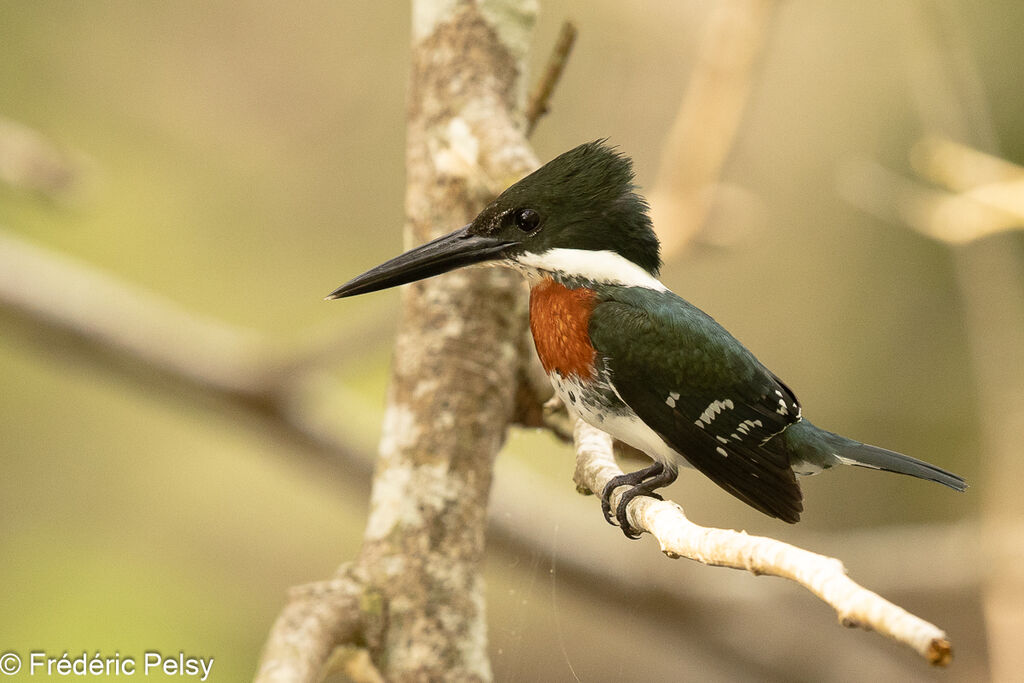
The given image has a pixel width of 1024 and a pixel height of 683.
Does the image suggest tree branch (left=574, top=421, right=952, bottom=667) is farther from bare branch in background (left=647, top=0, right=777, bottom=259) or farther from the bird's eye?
bare branch in background (left=647, top=0, right=777, bottom=259)

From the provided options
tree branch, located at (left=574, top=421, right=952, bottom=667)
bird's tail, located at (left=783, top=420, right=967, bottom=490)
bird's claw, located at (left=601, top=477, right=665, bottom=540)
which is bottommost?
tree branch, located at (left=574, top=421, right=952, bottom=667)

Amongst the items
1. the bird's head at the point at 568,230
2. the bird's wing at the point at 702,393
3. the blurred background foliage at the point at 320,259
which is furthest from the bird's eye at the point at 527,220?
the blurred background foliage at the point at 320,259

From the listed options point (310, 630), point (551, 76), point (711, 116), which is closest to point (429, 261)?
point (310, 630)

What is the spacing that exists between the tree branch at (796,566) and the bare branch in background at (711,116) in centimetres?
186

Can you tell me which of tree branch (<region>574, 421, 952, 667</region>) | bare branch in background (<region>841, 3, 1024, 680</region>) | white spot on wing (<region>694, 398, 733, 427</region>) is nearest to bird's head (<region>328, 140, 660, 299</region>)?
white spot on wing (<region>694, 398, 733, 427</region>)

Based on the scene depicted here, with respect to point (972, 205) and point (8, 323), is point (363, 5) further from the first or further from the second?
point (972, 205)

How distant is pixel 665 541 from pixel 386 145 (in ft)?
15.8

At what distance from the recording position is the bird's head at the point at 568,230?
1.62m

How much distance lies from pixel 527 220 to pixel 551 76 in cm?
68

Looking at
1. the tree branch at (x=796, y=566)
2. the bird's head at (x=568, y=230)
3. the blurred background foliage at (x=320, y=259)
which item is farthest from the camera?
the blurred background foliage at (x=320, y=259)

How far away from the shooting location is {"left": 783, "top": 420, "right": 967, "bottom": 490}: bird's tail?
4.70 ft

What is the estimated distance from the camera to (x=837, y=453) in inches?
59.9

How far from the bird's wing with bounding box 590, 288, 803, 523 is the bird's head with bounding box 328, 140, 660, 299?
0.45 feet

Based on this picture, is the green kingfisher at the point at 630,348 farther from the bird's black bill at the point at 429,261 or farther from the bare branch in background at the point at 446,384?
the bare branch in background at the point at 446,384
